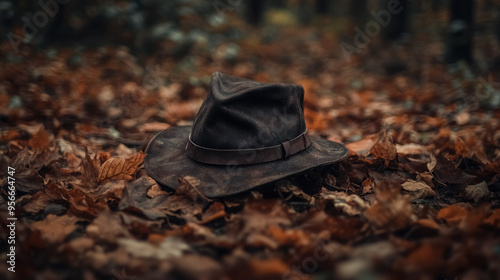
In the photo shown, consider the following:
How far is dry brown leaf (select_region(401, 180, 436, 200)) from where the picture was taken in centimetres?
189

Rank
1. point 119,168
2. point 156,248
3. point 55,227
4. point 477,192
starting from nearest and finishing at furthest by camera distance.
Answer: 1. point 156,248
2. point 55,227
3. point 477,192
4. point 119,168

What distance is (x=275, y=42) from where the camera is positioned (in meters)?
10.4

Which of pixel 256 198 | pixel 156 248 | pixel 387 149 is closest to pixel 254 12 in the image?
pixel 387 149

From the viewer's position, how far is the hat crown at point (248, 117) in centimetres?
173

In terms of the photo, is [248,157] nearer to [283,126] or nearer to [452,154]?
[283,126]

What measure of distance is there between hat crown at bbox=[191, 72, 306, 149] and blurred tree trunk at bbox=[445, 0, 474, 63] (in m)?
4.60

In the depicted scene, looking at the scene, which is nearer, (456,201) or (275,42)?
(456,201)

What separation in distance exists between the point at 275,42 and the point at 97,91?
7.02 meters

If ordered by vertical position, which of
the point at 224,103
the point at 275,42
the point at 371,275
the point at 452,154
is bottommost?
the point at 275,42

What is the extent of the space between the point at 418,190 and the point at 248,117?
101 centimetres

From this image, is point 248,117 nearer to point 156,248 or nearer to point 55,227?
point 156,248

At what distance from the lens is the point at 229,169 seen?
1.72m

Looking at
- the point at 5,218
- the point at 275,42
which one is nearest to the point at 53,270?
the point at 5,218

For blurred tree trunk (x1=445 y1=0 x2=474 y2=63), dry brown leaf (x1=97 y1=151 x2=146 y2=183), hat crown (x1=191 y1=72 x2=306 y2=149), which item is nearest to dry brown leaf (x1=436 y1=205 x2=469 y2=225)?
hat crown (x1=191 y1=72 x2=306 y2=149)
